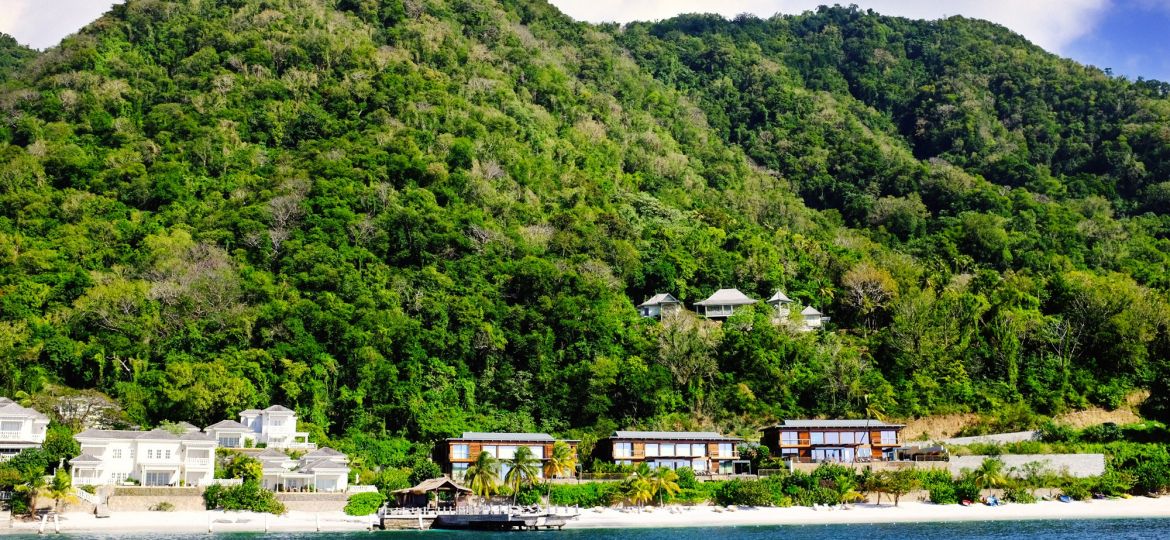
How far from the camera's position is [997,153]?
120000mm

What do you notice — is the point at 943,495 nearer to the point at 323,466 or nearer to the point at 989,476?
the point at 989,476

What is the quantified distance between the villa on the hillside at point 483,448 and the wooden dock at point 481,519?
5.12 metres

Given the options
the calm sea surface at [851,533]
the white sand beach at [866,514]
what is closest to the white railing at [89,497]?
the calm sea surface at [851,533]

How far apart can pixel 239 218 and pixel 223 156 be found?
1292 centimetres

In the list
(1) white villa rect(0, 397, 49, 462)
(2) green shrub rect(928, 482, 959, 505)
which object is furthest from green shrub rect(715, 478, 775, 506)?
(1) white villa rect(0, 397, 49, 462)

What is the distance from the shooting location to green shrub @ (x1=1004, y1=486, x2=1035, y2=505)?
57656 mm

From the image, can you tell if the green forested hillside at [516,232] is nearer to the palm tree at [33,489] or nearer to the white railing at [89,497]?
the white railing at [89,497]

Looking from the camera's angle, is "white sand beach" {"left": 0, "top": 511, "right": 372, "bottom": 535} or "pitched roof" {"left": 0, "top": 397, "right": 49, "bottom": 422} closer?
"white sand beach" {"left": 0, "top": 511, "right": 372, "bottom": 535}

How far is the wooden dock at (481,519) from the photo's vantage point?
53.8m

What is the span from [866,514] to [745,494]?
6493mm

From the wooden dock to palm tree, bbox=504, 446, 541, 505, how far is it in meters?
1.47

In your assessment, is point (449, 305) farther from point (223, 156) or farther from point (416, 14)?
point (416, 14)

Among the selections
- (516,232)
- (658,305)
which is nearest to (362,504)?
(516,232)

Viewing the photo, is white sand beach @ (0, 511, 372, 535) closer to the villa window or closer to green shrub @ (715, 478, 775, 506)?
the villa window
